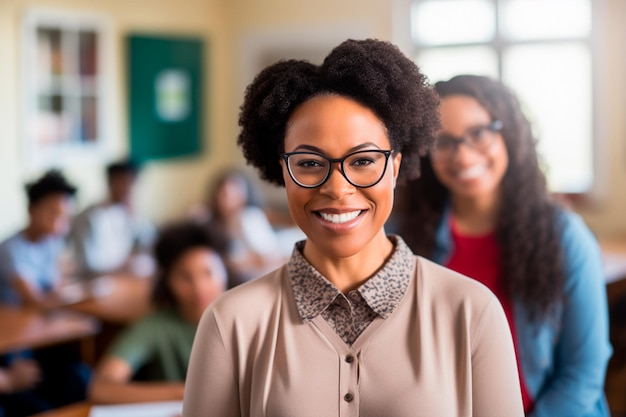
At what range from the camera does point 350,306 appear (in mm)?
972

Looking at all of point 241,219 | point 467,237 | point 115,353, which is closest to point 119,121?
point 241,219

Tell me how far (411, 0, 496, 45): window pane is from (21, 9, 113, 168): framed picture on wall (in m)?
2.35

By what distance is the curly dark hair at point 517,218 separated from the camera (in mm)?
1313

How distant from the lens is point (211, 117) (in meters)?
7.03

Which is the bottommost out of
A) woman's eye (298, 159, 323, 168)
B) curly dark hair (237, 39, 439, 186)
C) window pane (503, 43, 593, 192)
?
woman's eye (298, 159, 323, 168)

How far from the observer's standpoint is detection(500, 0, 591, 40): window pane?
209 inches

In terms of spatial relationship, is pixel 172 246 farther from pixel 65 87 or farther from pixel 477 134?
pixel 65 87

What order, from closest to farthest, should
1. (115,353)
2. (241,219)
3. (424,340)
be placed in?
(424,340) < (115,353) < (241,219)

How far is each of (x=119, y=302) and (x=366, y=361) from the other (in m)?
3.10

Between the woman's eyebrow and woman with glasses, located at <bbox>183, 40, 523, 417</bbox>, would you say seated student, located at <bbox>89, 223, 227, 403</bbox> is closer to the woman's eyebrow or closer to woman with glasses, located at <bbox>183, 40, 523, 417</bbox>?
woman with glasses, located at <bbox>183, 40, 523, 417</bbox>

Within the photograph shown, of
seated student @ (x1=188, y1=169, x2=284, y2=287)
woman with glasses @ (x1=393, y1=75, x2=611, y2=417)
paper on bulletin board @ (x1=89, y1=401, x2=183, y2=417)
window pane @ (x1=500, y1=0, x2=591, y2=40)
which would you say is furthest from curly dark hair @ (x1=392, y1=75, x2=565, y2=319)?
window pane @ (x1=500, y1=0, x2=591, y2=40)

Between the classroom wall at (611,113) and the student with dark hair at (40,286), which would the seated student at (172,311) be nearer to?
the student with dark hair at (40,286)

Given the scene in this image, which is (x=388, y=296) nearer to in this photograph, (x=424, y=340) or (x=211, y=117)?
(x=424, y=340)

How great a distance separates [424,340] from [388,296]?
0.24ft
